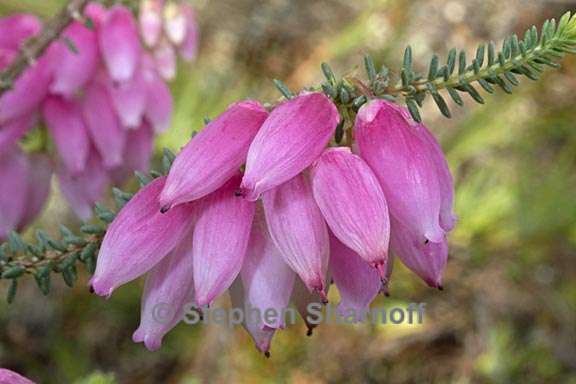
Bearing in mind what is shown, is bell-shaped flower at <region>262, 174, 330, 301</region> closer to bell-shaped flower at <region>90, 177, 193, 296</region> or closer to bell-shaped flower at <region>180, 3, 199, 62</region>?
bell-shaped flower at <region>90, 177, 193, 296</region>

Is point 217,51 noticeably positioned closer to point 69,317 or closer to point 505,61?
point 69,317

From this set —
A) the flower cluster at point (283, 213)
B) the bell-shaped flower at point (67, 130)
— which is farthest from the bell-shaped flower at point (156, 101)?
the flower cluster at point (283, 213)

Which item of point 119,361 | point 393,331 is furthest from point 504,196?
point 119,361

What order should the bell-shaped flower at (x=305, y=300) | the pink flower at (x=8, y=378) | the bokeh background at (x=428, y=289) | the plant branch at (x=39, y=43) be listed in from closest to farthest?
the pink flower at (x=8, y=378) < the bell-shaped flower at (x=305, y=300) < the plant branch at (x=39, y=43) < the bokeh background at (x=428, y=289)

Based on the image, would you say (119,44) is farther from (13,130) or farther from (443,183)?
(443,183)

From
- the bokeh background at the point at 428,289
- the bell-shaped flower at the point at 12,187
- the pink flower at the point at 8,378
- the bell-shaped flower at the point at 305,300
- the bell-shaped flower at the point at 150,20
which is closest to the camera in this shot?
the pink flower at the point at 8,378

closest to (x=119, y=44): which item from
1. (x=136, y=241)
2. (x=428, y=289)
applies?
(x=136, y=241)

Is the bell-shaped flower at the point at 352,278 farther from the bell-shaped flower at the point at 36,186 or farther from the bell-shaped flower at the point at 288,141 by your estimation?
the bell-shaped flower at the point at 36,186
